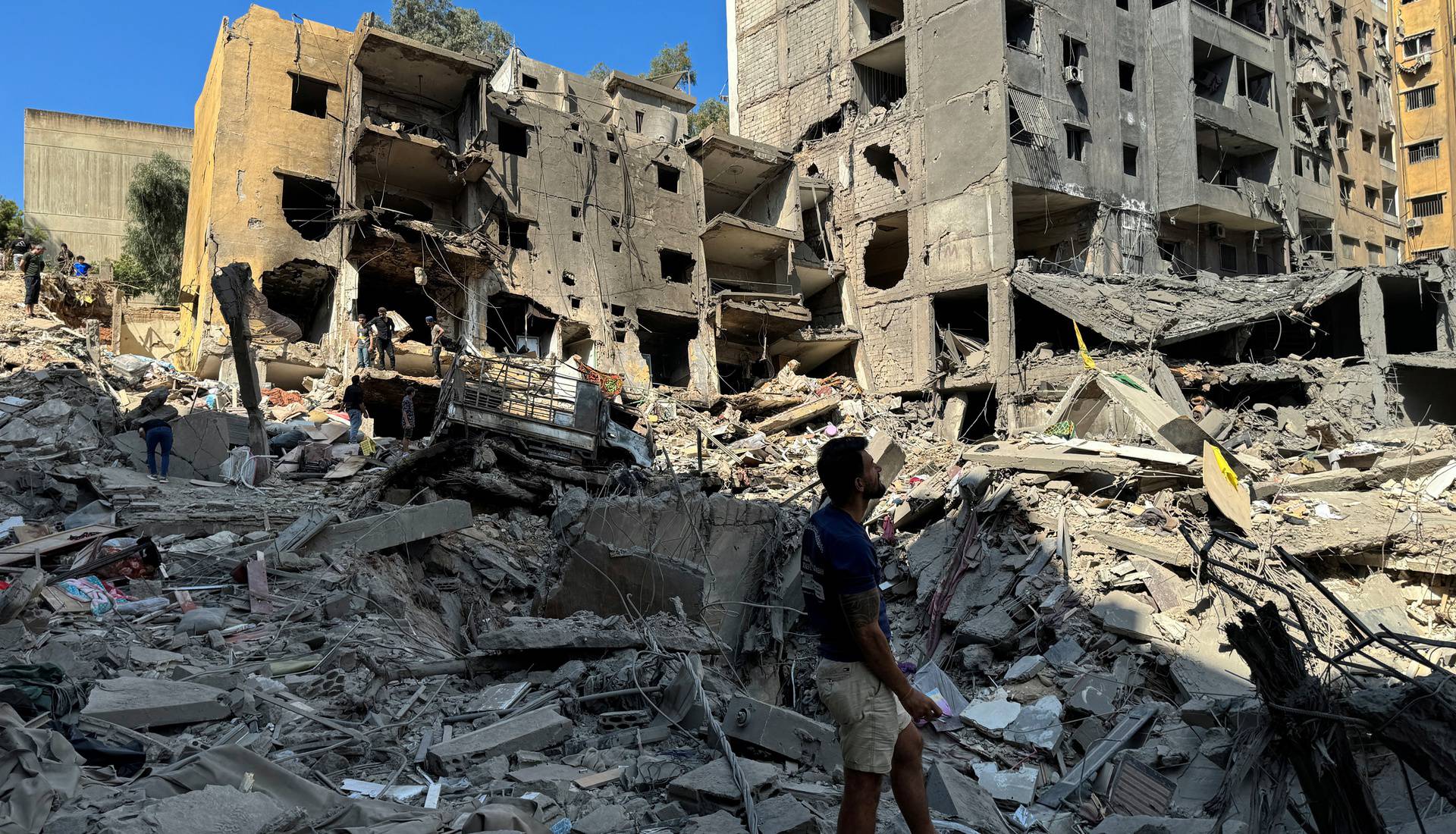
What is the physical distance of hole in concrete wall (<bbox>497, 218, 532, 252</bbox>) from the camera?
25.0 m

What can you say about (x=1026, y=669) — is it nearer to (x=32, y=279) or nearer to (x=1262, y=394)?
(x=1262, y=394)

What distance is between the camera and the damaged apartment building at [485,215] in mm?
22125

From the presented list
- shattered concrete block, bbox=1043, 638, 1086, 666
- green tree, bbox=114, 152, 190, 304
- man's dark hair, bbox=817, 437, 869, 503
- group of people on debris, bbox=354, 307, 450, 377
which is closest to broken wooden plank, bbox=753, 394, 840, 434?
group of people on debris, bbox=354, 307, 450, 377

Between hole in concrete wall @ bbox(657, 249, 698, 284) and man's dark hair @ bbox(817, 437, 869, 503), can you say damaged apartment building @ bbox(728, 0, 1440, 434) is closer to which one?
hole in concrete wall @ bbox(657, 249, 698, 284)

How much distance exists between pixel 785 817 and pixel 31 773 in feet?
9.87

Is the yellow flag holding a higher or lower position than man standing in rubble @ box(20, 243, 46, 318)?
lower

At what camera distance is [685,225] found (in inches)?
1126

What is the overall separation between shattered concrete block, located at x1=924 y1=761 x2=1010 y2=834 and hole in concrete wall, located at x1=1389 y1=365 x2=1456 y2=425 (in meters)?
24.5

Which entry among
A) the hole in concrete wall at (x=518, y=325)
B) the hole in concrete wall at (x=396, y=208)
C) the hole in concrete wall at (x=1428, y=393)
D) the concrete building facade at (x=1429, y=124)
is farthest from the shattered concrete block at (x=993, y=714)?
the concrete building facade at (x=1429, y=124)

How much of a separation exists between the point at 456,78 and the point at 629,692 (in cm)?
2306

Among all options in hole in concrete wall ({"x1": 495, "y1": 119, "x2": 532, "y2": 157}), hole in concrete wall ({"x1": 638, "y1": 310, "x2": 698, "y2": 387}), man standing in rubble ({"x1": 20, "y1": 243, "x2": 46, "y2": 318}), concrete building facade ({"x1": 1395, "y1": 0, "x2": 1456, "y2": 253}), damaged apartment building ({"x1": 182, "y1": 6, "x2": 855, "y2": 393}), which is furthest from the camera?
concrete building facade ({"x1": 1395, "y1": 0, "x2": 1456, "y2": 253})

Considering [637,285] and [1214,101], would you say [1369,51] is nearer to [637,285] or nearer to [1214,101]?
[1214,101]

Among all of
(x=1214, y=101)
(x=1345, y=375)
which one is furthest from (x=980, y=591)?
(x=1214, y=101)

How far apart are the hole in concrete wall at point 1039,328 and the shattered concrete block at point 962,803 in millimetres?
21550
